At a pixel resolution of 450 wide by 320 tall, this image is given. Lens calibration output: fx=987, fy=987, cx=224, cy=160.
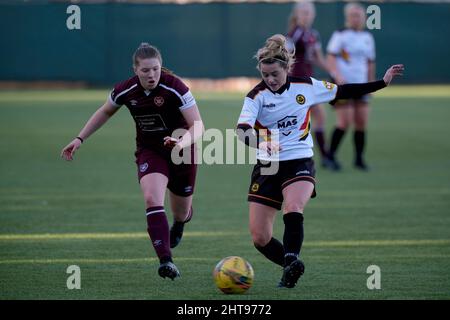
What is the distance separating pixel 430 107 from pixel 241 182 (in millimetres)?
12228

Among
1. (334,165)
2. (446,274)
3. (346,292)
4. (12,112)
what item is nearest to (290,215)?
(346,292)

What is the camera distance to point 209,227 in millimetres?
9531

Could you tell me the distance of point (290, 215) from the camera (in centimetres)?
680

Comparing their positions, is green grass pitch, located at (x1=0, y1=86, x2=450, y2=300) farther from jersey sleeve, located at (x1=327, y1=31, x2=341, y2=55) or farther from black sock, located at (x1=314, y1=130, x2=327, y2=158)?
jersey sleeve, located at (x1=327, y1=31, x2=341, y2=55)

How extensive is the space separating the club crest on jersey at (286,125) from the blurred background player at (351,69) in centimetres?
704

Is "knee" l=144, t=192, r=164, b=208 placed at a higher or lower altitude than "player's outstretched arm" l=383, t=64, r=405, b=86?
lower

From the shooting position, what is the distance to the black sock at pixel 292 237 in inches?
261

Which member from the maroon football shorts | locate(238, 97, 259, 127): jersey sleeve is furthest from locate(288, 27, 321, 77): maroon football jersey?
locate(238, 97, 259, 127): jersey sleeve

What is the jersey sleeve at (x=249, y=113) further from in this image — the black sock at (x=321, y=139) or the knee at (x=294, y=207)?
the black sock at (x=321, y=139)

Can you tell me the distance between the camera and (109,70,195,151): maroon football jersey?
7418 millimetres

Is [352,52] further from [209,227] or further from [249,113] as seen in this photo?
[249,113]

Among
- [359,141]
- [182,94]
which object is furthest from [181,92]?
[359,141]

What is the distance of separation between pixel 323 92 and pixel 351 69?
7.18 meters

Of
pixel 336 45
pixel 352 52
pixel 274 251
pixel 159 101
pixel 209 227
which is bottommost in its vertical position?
pixel 209 227
